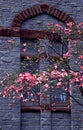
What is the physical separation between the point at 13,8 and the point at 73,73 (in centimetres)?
312

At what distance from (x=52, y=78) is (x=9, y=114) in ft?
7.08

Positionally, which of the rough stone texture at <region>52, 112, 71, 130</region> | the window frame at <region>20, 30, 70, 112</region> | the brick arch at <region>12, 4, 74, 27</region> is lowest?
the rough stone texture at <region>52, 112, 71, 130</region>

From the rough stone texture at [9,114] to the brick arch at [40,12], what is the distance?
198 cm

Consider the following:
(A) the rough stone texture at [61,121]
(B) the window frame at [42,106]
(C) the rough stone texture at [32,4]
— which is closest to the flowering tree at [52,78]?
(B) the window frame at [42,106]

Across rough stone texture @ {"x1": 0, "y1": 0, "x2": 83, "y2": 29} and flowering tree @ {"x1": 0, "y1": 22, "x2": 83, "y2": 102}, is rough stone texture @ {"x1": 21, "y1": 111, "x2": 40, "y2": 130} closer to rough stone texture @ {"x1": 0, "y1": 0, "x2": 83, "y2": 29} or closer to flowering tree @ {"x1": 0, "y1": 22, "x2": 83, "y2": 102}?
flowering tree @ {"x1": 0, "y1": 22, "x2": 83, "y2": 102}

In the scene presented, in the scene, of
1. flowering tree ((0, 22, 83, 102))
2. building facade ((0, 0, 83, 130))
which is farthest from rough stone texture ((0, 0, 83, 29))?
flowering tree ((0, 22, 83, 102))

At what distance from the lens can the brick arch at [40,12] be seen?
10977mm

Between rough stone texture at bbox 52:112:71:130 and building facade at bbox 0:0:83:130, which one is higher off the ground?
building facade at bbox 0:0:83:130

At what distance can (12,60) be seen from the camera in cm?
1073

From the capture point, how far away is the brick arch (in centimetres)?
1098

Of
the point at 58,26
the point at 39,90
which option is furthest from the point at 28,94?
the point at 58,26

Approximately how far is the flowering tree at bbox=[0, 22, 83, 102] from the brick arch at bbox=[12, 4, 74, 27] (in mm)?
485

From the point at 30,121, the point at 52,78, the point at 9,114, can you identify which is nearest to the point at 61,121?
the point at 30,121

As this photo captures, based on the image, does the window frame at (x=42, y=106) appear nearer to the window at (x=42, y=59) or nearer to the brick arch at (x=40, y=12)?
the window at (x=42, y=59)
